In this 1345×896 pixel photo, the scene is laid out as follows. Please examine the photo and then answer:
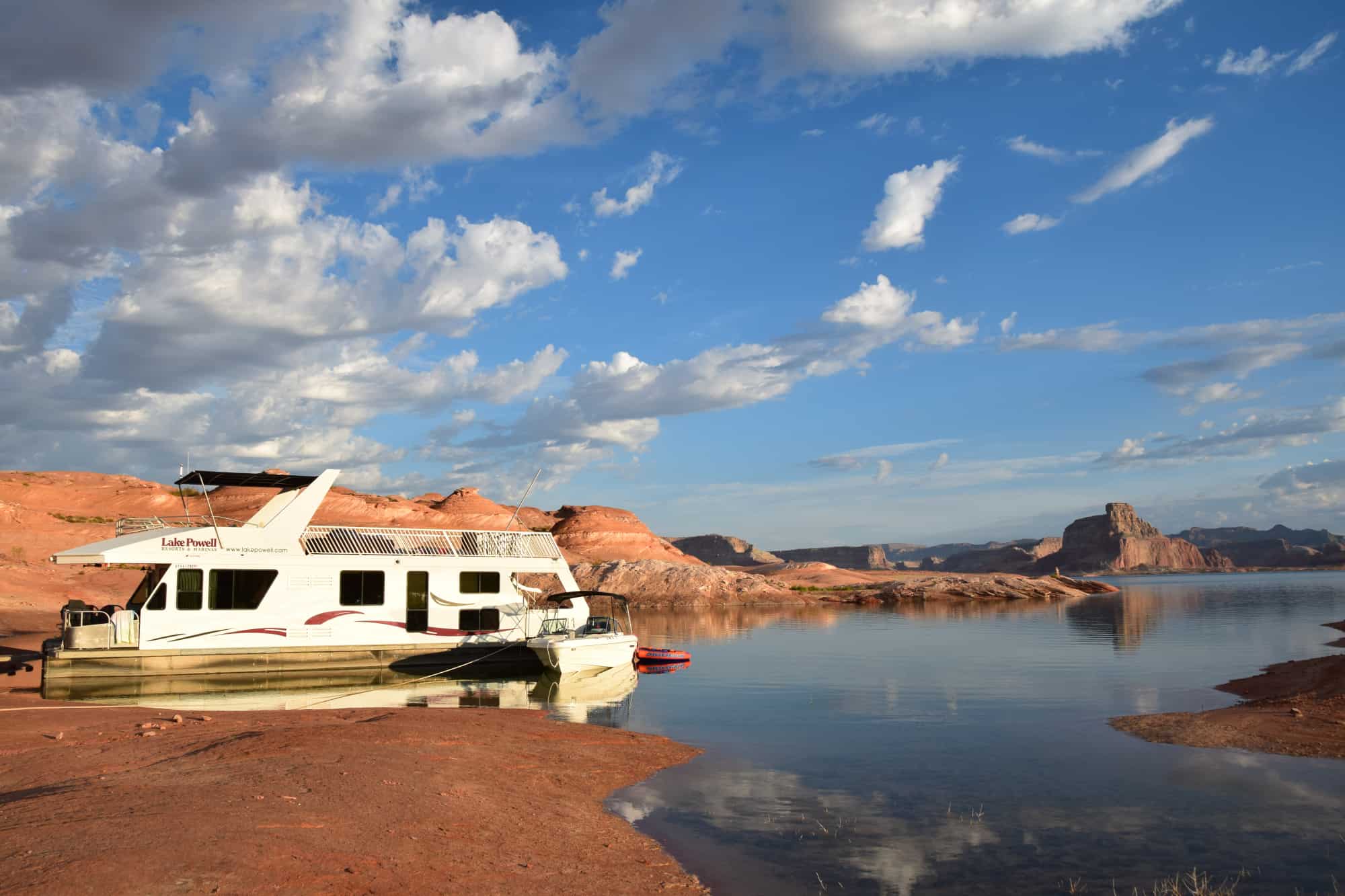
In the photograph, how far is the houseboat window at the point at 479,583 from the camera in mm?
29891

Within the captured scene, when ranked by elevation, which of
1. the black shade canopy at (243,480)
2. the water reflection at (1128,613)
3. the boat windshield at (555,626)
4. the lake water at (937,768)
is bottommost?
the water reflection at (1128,613)

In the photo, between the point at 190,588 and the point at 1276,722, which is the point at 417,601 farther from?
the point at 1276,722

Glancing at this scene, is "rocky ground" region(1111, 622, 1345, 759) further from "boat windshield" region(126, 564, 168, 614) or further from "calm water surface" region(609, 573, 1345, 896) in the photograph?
"boat windshield" region(126, 564, 168, 614)

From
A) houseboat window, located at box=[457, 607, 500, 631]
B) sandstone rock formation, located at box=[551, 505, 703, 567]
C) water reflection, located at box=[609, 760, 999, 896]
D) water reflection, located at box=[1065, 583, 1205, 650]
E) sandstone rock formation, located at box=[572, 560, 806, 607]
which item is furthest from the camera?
sandstone rock formation, located at box=[551, 505, 703, 567]

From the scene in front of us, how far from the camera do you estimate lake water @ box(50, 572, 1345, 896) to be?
11406 mm

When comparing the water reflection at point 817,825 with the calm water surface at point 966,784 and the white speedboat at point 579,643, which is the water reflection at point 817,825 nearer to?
the calm water surface at point 966,784

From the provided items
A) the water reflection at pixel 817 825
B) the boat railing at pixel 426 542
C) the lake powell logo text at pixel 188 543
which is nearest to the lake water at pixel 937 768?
the water reflection at pixel 817 825

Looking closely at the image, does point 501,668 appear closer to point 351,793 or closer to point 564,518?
point 351,793

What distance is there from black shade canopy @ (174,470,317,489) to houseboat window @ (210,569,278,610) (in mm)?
2632

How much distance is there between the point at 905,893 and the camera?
1039 centimetres

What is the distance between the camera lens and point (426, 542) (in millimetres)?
30594

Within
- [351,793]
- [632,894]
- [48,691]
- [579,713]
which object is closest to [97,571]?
[48,691]

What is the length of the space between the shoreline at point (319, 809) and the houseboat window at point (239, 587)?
7988mm

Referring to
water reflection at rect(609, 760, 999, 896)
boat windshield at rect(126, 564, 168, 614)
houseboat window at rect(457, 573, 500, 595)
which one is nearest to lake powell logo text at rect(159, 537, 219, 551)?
boat windshield at rect(126, 564, 168, 614)
